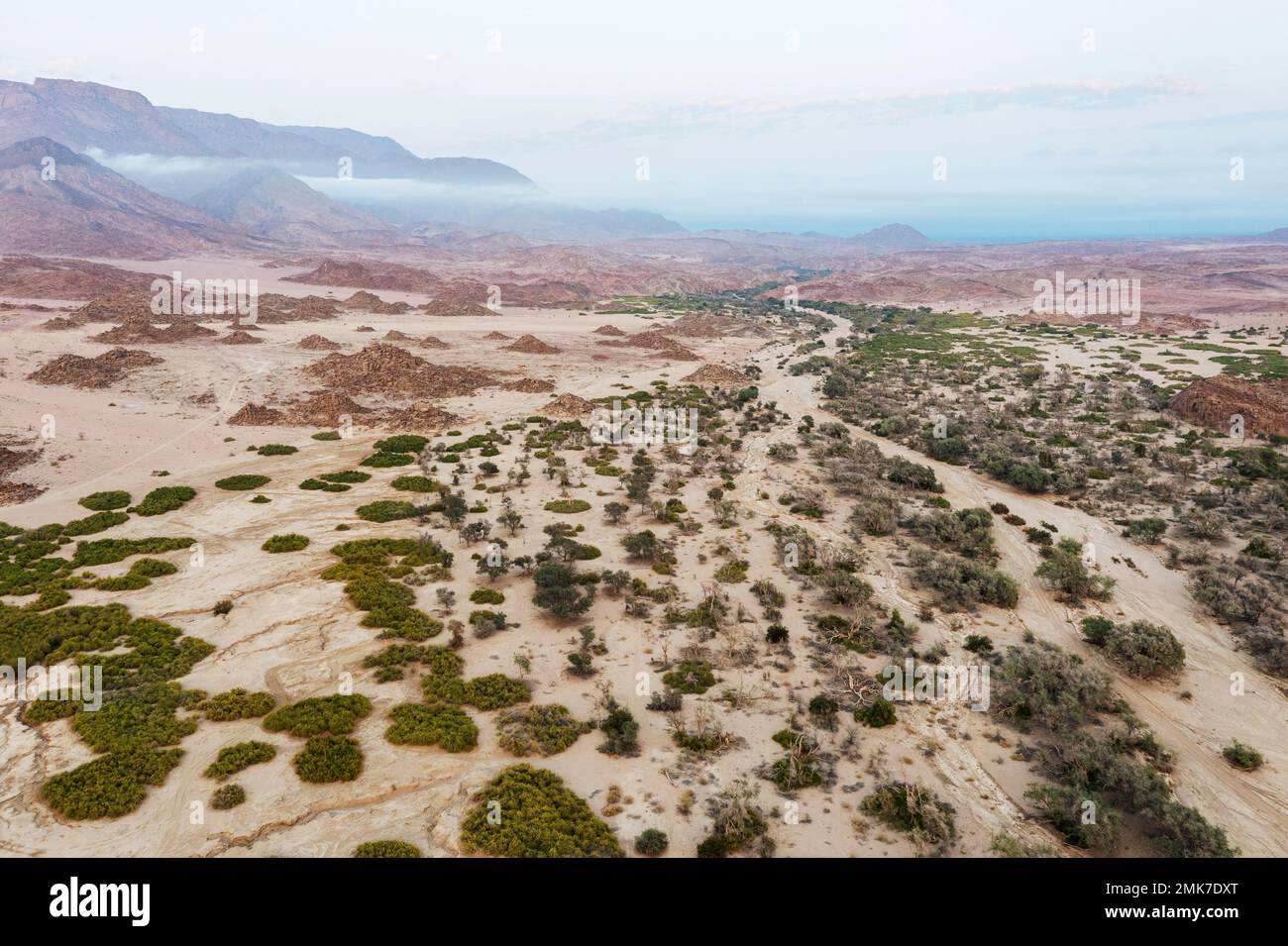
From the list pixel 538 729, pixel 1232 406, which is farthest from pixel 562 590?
pixel 1232 406

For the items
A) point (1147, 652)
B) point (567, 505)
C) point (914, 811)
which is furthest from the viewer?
point (567, 505)

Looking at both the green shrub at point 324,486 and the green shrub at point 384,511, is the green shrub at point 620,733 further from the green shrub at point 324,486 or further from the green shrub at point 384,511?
the green shrub at point 324,486

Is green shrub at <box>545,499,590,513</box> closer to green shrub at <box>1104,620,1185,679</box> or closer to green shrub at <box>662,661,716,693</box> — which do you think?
green shrub at <box>662,661,716,693</box>

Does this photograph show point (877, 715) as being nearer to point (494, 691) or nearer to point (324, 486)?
point (494, 691)

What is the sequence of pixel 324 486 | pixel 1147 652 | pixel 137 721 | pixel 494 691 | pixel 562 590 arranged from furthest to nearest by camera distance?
pixel 324 486 < pixel 562 590 < pixel 1147 652 < pixel 494 691 < pixel 137 721
